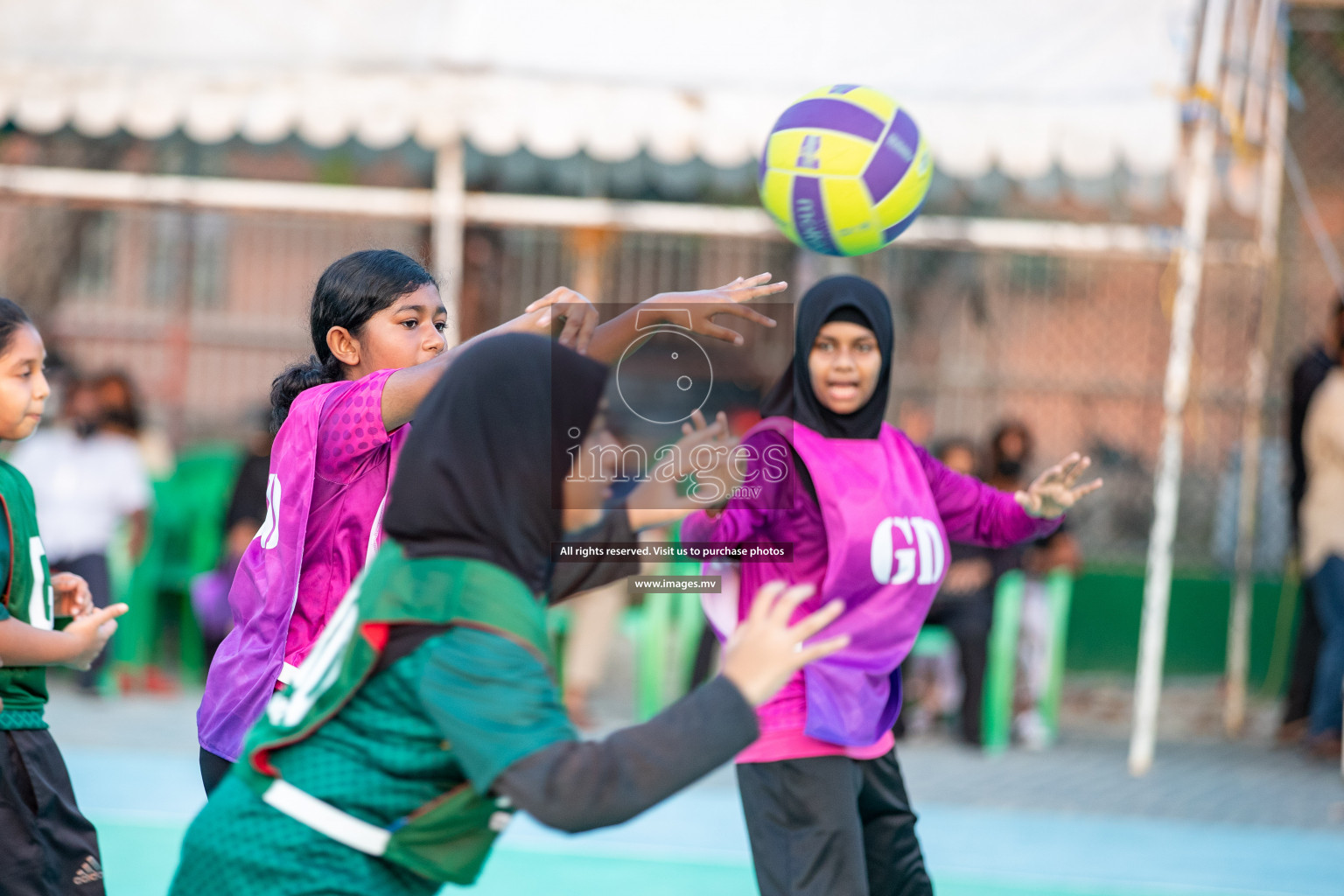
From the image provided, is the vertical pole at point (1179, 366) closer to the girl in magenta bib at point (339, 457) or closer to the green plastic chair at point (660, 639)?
the green plastic chair at point (660, 639)

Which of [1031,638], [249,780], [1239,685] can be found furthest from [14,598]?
[1239,685]

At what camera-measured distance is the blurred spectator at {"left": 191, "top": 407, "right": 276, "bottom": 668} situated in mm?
8414

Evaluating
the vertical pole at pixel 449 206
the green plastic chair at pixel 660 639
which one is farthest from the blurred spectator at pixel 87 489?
the green plastic chair at pixel 660 639

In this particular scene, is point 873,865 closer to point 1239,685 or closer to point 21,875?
point 21,875

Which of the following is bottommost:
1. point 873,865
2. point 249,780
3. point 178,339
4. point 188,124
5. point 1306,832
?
point 1306,832

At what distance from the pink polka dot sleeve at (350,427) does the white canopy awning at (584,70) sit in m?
5.03

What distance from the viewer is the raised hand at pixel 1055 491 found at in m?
3.85

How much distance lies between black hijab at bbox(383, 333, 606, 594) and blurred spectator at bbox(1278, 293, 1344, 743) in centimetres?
690

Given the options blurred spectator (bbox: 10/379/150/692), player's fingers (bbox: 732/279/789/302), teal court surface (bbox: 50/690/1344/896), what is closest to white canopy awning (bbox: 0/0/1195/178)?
blurred spectator (bbox: 10/379/150/692)

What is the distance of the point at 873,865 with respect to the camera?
3.62m

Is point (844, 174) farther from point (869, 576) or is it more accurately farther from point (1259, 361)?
point (1259, 361)

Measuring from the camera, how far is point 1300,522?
8102 mm

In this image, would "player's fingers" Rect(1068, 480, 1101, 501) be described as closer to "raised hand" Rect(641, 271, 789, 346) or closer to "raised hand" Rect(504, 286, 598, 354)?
"raised hand" Rect(641, 271, 789, 346)

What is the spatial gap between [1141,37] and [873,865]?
5526mm
